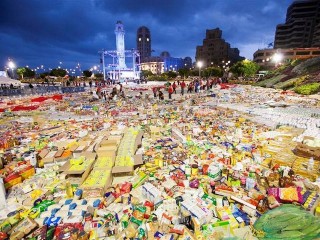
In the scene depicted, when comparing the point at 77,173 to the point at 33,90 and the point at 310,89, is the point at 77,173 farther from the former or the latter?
the point at 33,90

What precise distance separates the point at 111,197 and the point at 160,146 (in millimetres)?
2746

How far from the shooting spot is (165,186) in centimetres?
405

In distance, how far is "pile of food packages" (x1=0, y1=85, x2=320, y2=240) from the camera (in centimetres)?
293

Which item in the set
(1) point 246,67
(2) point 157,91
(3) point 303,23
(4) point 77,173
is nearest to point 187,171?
(4) point 77,173

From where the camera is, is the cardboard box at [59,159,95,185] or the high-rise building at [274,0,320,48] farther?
the high-rise building at [274,0,320,48]

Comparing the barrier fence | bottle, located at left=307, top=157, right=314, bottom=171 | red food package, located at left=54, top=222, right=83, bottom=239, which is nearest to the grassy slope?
bottle, located at left=307, top=157, right=314, bottom=171

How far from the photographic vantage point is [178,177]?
437 cm

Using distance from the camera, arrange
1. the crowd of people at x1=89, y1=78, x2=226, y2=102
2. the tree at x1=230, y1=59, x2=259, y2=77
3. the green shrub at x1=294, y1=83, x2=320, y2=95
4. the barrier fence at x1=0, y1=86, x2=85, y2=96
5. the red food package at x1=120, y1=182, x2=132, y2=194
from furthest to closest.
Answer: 1. the tree at x1=230, y1=59, x2=259, y2=77
2. the barrier fence at x1=0, y1=86, x2=85, y2=96
3. the green shrub at x1=294, y1=83, x2=320, y2=95
4. the crowd of people at x1=89, y1=78, x2=226, y2=102
5. the red food package at x1=120, y1=182, x2=132, y2=194

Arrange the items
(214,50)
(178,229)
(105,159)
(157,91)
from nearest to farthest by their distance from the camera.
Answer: (178,229) → (105,159) → (157,91) → (214,50)

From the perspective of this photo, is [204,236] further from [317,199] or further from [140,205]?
[317,199]

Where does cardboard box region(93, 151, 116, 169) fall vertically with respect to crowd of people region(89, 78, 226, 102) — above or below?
below

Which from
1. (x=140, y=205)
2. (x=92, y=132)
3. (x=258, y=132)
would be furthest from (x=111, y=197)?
(x=258, y=132)

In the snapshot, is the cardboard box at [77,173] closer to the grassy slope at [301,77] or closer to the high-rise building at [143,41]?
the grassy slope at [301,77]

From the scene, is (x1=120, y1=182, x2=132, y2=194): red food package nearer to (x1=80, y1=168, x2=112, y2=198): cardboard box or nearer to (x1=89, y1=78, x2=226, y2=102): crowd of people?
(x1=80, y1=168, x2=112, y2=198): cardboard box
